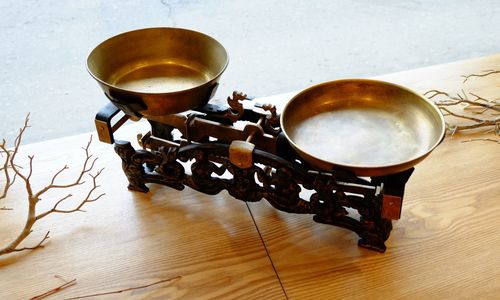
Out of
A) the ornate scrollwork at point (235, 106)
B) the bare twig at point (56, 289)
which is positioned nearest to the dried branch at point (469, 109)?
the ornate scrollwork at point (235, 106)

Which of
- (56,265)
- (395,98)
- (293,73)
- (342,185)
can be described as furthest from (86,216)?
(293,73)

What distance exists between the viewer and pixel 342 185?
1.03m

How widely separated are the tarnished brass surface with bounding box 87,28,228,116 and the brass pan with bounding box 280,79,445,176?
223mm

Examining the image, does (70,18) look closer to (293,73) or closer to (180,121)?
(293,73)

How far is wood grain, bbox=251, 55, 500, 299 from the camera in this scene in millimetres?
1045

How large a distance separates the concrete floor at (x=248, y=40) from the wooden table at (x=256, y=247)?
1.31 metres

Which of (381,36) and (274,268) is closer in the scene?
(274,268)

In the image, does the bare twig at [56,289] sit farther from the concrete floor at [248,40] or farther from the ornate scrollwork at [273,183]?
the concrete floor at [248,40]

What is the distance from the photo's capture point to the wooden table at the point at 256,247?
41.6 inches

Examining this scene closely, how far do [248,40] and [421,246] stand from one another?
203cm

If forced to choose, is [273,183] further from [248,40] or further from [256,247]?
[248,40]

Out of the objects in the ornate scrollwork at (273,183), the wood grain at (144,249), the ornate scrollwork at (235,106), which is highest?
the ornate scrollwork at (235,106)

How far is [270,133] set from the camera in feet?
3.65

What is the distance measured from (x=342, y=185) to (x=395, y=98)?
0.24 m
